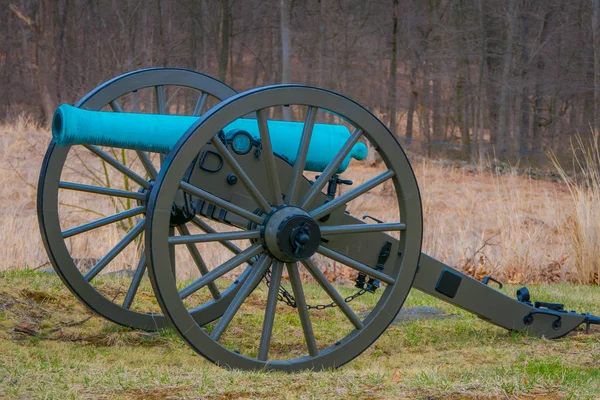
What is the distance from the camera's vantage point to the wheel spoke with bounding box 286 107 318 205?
4.34 metres

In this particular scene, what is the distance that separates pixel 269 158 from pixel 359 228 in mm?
706

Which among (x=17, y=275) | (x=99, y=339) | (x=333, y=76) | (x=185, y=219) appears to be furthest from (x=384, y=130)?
(x=333, y=76)

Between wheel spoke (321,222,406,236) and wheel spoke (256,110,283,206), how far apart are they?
0.34 m

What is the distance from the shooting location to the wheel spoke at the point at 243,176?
4199 mm

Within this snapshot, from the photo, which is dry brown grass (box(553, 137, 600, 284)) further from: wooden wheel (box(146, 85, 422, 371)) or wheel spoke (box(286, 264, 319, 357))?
wheel spoke (box(286, 264, 319, 357))

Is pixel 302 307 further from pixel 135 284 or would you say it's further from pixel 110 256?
pixel 110 256

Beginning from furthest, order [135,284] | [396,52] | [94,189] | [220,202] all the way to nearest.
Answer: [396,52] < [135,284] < [94,189] < [220,202]

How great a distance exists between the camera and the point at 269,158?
4301 millimetres

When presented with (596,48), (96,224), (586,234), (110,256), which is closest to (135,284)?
(110,256)

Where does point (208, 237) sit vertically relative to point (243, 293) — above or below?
above

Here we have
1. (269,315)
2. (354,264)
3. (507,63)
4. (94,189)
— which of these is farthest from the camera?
(507,63)

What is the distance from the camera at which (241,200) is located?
451 cm

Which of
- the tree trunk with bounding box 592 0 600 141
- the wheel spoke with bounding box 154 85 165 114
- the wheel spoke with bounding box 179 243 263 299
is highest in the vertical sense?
the tree trunk with bounding box 592 0 600 141

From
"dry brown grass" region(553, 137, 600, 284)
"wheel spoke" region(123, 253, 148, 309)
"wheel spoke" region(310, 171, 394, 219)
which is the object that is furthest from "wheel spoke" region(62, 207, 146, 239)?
"dry brown grass" region(553, 137, 600, 284)
